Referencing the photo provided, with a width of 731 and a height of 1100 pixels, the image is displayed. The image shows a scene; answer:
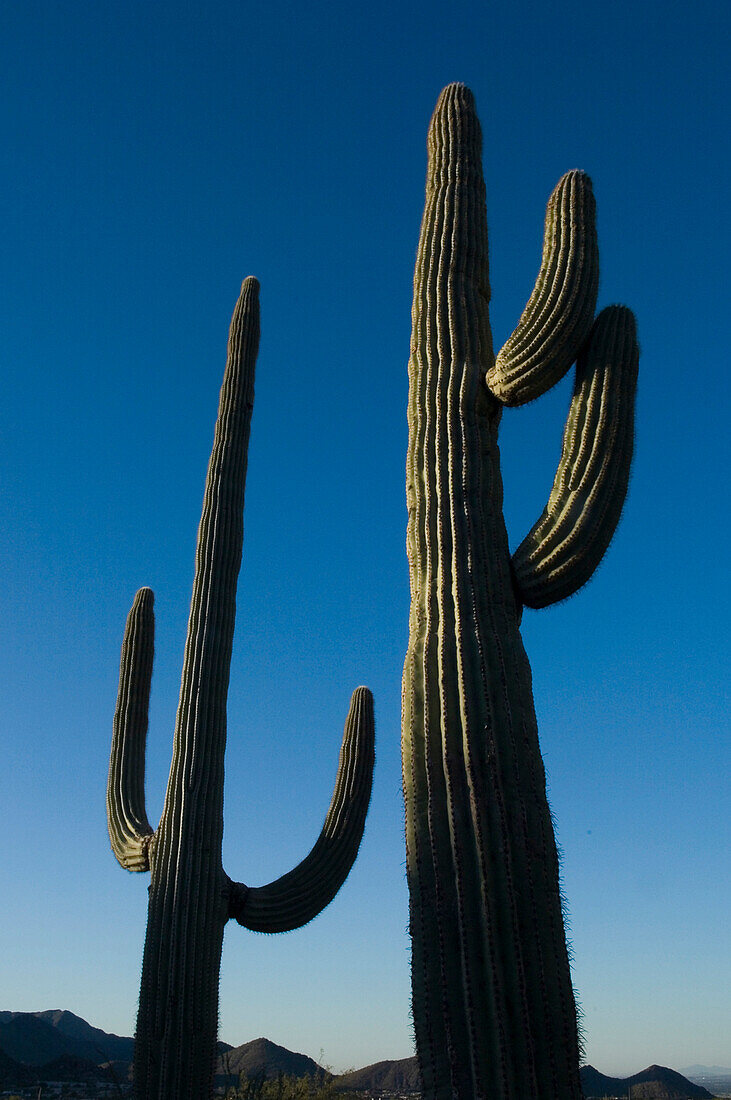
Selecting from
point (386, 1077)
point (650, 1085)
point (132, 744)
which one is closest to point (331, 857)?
point (132, 744)

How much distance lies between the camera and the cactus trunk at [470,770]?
145 inches

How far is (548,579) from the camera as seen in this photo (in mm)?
Result: 4793

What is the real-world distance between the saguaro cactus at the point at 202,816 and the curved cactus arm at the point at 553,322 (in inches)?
178

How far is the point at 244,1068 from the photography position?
18625 millimetres

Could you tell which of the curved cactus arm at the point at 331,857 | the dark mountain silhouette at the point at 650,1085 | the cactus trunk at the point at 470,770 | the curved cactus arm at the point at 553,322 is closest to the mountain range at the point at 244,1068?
the dark mountain silhouette at the point at 650,1085

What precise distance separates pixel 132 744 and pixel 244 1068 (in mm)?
12463

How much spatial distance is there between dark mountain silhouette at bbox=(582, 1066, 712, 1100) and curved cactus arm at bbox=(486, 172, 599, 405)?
1664 centimetres

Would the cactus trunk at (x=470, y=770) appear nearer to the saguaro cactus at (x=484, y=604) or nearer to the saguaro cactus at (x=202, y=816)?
the saguaro cactus at (x=484, y=604)

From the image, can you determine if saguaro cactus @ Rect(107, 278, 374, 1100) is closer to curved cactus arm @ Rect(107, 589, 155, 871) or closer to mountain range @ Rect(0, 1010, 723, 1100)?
curved cactus arm @ Rect(107, 589, 155, 871)

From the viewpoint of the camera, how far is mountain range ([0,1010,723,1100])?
1712 cm

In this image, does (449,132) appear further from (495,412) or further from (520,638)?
(520,638)

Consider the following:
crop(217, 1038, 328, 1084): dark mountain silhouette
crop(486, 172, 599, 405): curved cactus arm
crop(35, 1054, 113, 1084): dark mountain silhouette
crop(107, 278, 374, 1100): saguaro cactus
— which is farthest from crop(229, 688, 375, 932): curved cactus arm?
crop(217, 1038, 328, 1084): dark mountain silhouette

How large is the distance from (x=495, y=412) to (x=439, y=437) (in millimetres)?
414

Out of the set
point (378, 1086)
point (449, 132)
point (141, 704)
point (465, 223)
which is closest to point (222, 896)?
point (141, 704)
